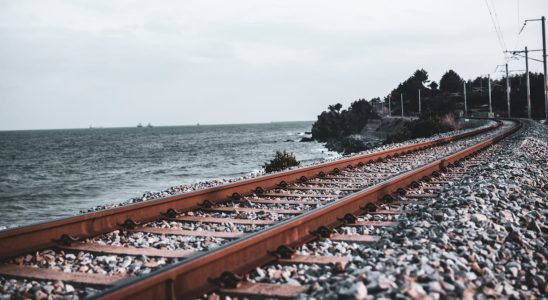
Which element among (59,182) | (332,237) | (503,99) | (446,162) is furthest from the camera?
(503,99)

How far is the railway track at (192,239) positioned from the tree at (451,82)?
9233 centimetres

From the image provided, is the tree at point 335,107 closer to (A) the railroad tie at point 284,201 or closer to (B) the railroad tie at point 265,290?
(A) the railroad tie at point 284,201

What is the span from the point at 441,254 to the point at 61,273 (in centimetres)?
298

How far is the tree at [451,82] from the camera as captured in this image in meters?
93.5

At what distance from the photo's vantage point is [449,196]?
20.3ft

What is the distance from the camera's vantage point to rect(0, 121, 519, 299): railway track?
3.32m

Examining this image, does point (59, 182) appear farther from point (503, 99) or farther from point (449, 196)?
point (503, 99)

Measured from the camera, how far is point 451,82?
94062 mm

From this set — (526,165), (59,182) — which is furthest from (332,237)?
(59,182)

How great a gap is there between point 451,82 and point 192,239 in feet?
319

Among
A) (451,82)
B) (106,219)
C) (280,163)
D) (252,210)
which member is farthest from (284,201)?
(451,82)

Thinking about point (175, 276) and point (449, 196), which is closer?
point (175, 276)

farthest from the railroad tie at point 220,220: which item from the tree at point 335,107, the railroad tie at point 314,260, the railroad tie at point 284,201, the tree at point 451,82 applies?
the tree at point 451,82

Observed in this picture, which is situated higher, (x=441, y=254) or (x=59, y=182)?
(x=441, y=254)
